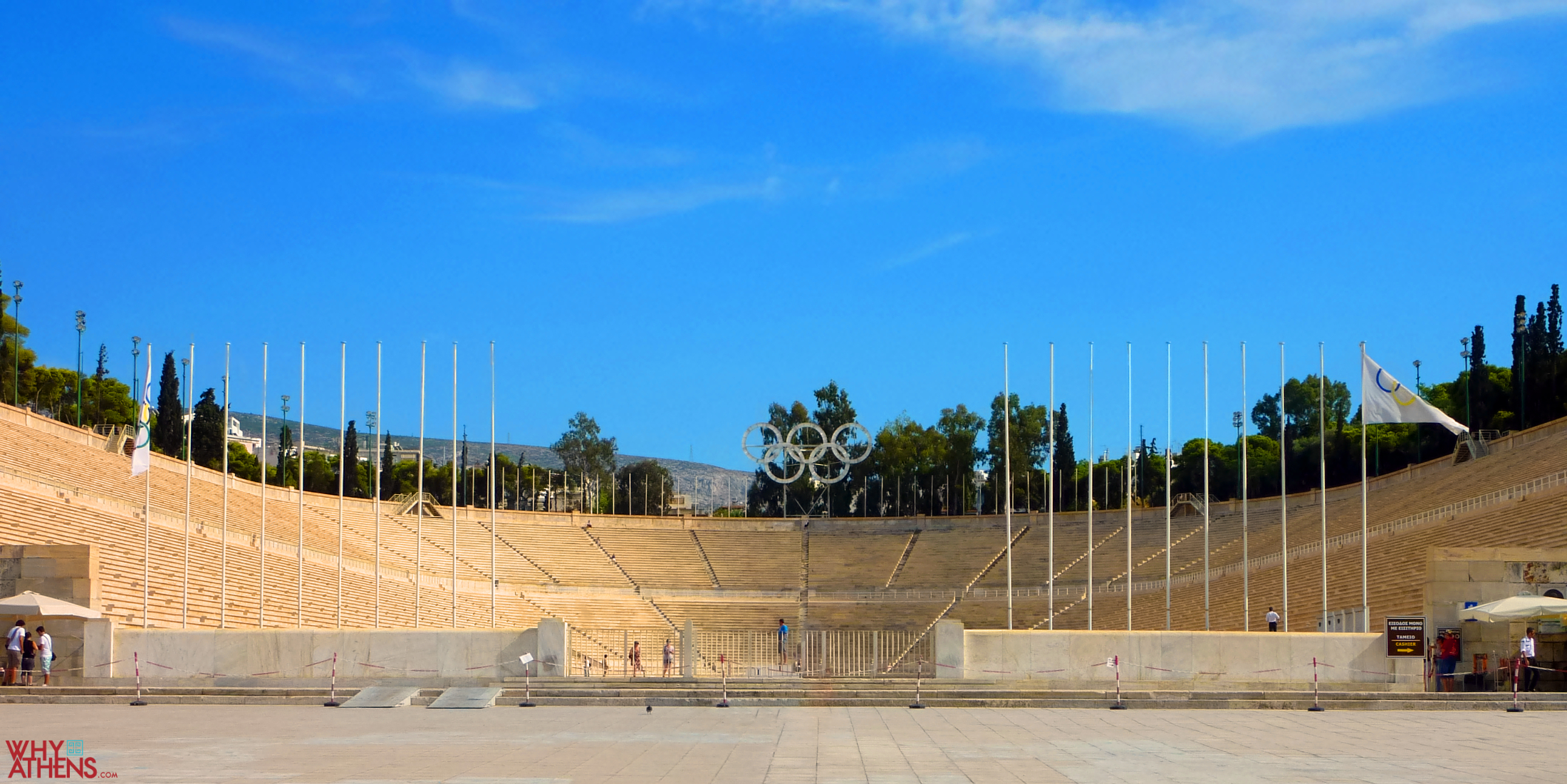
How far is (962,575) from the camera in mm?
57188

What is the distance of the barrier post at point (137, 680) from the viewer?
2423 cm

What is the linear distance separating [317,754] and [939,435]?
73372 millimetres

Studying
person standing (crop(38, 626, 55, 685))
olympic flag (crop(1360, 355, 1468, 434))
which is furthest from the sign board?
person standing (crop(38, 626, 55, 685))

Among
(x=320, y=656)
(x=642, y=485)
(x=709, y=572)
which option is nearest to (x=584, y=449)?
(x=642, y=485)

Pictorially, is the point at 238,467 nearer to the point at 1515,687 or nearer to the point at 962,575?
the point at 962,575

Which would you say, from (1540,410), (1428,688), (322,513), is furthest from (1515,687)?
(1540,410)

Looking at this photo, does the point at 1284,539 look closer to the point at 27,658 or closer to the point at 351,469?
the point at 27,658

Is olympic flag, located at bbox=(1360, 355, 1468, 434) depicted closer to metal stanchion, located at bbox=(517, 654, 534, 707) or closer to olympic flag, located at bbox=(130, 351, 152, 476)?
metal stanchion, located at bbox=(517, 654, 534, 707)

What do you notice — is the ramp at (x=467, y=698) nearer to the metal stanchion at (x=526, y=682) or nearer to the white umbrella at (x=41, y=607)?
the metal stanchion at (x=526, y=682)

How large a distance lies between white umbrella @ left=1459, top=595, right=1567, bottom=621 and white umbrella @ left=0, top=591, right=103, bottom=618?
25396 millimetres

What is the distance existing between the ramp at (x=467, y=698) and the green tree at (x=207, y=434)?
2146 inches

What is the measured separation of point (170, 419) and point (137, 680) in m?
52.3

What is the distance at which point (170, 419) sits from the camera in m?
73.1

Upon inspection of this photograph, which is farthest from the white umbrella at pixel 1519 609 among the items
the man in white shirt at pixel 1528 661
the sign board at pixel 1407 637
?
the sign board at pixel 1407 637
